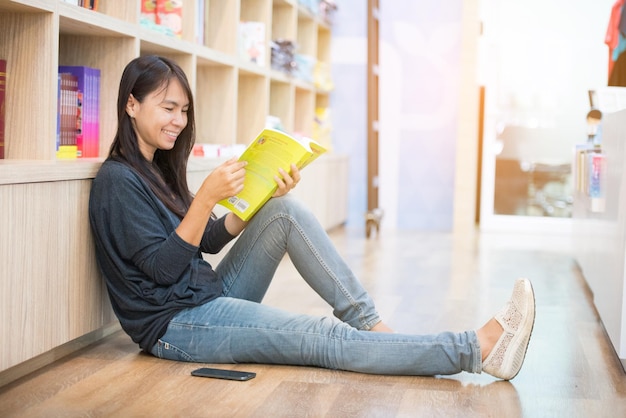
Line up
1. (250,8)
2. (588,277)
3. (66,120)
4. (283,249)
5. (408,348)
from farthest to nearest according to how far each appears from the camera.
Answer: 1. (250,8)
2. (588,277)
3. (66,120)
4. (283,249)
5. (408,348)

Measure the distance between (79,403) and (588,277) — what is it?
230cm

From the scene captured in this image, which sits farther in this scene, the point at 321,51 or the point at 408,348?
the point at 321,51

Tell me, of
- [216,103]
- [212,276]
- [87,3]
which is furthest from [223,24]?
[212,276]

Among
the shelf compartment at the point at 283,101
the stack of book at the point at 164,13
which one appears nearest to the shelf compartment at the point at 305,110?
the shelf compartment at the point at 283,101

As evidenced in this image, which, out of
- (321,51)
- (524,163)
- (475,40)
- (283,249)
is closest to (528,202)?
(524,163)

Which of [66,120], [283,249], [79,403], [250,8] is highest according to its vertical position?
[250,8]

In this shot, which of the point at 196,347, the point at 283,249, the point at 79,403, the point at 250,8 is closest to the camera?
the point at 79,403

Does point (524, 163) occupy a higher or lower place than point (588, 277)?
higher

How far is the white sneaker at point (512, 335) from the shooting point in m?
1.99

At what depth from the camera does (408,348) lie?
1.98 meters

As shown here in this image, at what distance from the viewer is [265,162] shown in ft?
7.22

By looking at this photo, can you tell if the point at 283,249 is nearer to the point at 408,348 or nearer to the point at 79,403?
the point at 408,348

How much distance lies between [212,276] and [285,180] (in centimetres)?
31

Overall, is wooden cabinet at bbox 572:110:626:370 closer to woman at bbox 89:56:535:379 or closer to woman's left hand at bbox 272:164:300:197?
woman at bbox 89:56:535:379
